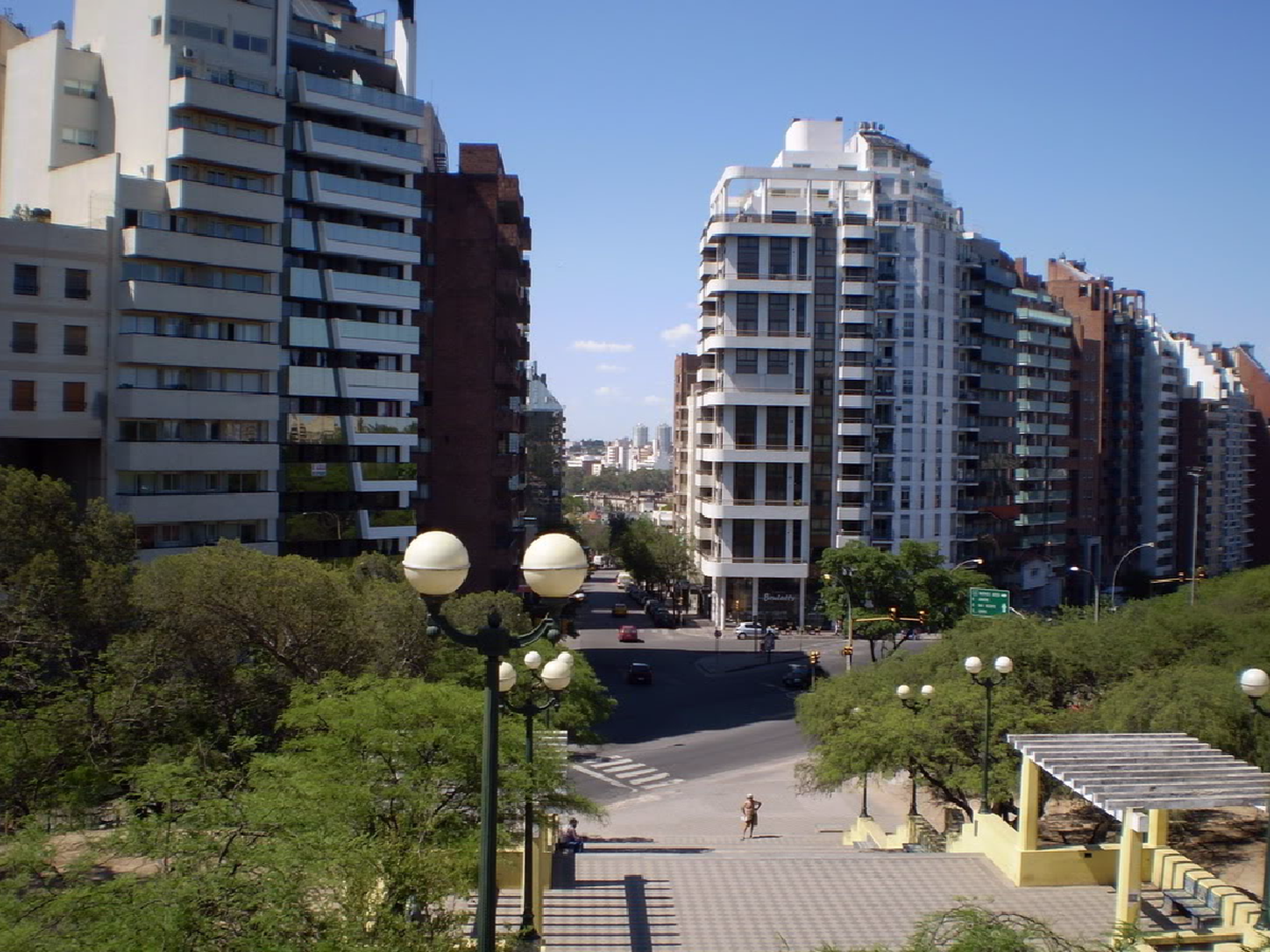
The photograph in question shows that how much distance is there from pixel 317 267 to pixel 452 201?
10.6 metres

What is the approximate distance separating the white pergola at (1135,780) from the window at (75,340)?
131ft

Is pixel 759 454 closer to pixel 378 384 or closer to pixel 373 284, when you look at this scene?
pixel 378 384

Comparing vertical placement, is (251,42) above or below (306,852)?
above

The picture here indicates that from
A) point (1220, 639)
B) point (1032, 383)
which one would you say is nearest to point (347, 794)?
point (1220, 639)

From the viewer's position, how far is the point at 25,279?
4438 cm

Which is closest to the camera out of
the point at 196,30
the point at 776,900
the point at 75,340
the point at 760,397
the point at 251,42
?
the point at 776,900

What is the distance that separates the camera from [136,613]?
30.3 meters

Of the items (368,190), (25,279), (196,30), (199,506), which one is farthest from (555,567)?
(196,30)

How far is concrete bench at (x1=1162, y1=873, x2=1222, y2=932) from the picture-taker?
59.6 ft

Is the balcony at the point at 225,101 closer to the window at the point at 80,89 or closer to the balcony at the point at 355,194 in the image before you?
the balcony at the point at 355,194

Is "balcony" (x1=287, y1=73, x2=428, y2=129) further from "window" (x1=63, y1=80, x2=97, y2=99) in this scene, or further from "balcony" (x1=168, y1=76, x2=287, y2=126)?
"window" (x1=63, y1=80, x2=97, y2=99)

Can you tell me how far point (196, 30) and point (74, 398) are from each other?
1766 centimetres

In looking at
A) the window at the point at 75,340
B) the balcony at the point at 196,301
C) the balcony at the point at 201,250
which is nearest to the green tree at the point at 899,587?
the balcony at the point at 196,301

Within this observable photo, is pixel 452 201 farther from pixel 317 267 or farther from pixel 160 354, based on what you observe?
pixel 160 354
